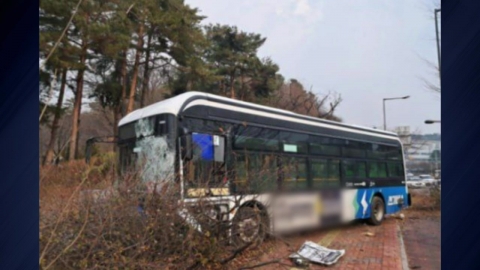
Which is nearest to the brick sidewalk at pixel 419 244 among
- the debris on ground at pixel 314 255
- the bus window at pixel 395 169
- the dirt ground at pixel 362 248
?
Answer: the dirt ground at pixel 362 248

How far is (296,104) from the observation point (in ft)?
13.7

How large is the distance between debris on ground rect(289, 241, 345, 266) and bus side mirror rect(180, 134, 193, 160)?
1.28 metres

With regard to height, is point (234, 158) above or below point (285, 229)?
above

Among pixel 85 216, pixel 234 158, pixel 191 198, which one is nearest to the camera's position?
pixel 85 216

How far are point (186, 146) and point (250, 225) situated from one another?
36.9 inches

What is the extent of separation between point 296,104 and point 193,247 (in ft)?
7.18

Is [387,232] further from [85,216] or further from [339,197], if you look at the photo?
[85,216]

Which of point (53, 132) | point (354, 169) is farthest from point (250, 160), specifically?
point (53, 132)

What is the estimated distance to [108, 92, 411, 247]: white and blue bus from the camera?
10.3ft

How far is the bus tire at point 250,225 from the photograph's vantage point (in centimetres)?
309

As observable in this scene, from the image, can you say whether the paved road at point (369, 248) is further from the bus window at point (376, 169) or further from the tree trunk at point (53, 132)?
the tree trunk at point (53, 132)

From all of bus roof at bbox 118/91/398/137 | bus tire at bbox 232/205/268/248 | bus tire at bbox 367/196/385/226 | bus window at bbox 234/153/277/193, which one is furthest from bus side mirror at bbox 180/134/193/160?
bus tire at bbox 367/196/385/226
